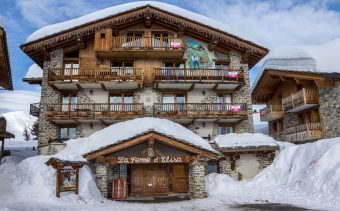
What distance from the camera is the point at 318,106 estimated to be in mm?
24594

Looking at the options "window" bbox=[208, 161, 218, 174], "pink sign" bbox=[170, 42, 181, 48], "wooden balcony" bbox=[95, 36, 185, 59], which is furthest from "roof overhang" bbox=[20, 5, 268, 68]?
"window" bbox=[208, 161, 218, 174]

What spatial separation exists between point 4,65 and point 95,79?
7182 mm

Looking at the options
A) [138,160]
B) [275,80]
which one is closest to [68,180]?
[138,160]

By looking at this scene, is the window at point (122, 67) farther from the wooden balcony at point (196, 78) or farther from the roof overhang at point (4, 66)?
the roof overhang at point (4, 66)

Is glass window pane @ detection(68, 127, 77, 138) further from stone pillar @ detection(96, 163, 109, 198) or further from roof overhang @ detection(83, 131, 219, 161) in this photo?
roof overhang @ detection(83, 131, 219, 161)

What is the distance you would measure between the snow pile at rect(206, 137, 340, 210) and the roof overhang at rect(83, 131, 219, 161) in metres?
2.82

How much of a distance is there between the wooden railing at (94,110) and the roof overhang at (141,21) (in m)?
4.89

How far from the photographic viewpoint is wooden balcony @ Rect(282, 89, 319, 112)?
2438 cm

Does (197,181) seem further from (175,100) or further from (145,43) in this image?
(145,43)

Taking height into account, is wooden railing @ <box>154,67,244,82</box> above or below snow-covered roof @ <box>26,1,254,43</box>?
below

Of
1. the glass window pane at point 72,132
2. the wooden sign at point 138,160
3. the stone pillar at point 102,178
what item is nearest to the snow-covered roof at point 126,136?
the wooden sign at point 138,160

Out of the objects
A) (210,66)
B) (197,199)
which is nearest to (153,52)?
(210,66)

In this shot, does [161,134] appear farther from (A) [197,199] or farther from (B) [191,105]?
(B) [191,105]

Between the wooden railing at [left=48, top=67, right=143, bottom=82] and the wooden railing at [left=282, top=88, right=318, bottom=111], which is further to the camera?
the wooden railing at [left=282, top=88, right=318, bottom=111]
